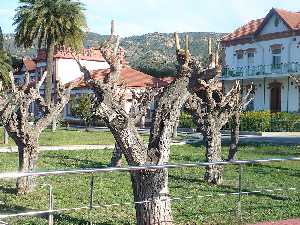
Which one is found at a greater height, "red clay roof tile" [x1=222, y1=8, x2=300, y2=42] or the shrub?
"red clay roof tile" [x1=222, y1=8, x2=300, y2=42]

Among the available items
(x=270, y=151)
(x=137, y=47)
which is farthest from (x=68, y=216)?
(x=137, y=47)

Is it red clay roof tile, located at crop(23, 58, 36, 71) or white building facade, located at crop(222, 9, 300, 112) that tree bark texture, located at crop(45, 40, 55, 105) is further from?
red clay roof tile, located at crop(23, 58, 36, 71)

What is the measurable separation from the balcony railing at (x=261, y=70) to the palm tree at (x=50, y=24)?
601 inches

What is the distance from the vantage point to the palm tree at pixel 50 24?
126 feet

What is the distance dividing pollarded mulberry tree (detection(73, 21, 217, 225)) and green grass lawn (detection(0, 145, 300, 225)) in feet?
3.09

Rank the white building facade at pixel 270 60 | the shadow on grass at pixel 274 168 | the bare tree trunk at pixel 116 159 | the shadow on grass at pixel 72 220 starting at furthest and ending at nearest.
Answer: the white building facade at pixel 270 60 → the bare tree trunk at pixel 116 159 → the shadow on grass at pixel 274 168 → the shadow on grass at pixel 72 220

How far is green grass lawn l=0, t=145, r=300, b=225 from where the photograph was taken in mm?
10359

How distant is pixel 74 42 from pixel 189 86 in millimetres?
31570

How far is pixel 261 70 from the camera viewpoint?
47.4m

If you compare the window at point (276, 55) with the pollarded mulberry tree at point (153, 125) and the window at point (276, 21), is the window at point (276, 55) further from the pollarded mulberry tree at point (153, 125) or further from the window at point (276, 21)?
the pollarded mulberry tree at point (153, 125)

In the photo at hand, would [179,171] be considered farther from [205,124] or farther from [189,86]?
[189,86]

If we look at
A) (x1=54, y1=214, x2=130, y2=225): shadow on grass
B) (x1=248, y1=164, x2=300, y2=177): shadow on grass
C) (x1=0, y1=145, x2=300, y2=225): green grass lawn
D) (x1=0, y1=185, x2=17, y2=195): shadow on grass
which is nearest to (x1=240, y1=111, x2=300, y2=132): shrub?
(x1=0, y1=145, x2=300, y2=225): green grass lawn

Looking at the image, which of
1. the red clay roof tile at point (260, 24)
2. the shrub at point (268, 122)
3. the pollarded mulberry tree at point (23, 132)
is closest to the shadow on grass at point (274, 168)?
the pollarded mulberry tree at point (23, 132)

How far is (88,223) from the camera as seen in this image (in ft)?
32.6
